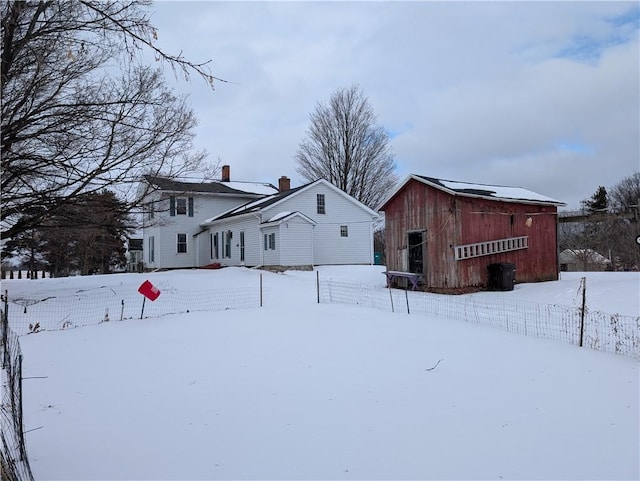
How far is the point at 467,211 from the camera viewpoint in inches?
621

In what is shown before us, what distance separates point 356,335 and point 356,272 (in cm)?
1514

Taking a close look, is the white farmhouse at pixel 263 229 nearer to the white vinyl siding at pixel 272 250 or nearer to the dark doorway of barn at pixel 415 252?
the white vinyl siding at pixel 272 250

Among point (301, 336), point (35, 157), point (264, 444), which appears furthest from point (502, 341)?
point (35, 157)

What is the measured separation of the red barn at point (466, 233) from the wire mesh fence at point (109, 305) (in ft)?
18.5

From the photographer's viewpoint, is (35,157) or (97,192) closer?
(35,157)

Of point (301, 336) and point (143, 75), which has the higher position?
point (143, 75)

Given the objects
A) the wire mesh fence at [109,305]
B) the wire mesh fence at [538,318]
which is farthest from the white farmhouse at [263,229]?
the wire mesh fence at [538,318]

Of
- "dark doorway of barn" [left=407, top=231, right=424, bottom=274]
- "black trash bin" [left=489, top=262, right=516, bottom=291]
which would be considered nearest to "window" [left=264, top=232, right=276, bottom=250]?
"dark doorway of barn" [left=407, top=231, right=424, bottom=274]

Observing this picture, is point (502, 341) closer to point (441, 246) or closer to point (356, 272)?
point (441, 246)

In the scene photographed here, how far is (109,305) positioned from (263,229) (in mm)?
10940

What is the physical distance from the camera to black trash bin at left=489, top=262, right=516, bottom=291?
15.7m

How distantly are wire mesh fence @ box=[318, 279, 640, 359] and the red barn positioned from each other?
1.67 metres

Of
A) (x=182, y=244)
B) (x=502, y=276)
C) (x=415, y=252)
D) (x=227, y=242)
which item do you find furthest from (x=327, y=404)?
(x=182, y=244)

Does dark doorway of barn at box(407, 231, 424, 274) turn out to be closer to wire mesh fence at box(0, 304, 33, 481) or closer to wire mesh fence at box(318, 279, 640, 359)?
wire mesh fence at box(318, 279, 640, 359)
